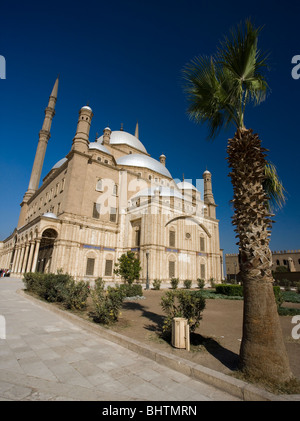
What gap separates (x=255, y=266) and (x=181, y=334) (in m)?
2.32

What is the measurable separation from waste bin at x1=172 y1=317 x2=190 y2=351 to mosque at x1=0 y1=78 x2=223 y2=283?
17.5 meters

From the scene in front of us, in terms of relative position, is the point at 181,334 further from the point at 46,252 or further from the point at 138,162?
the point at 138,162

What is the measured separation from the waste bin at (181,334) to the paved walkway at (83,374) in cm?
86

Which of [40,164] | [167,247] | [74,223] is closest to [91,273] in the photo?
[74,223]

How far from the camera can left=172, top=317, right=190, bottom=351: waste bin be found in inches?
183

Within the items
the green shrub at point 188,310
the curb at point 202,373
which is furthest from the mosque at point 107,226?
the curb at point 202,373

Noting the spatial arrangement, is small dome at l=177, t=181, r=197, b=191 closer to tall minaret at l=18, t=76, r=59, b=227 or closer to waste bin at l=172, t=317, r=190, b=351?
tall minaret at l=18, t=76, r=59, b=227

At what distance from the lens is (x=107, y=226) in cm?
2702

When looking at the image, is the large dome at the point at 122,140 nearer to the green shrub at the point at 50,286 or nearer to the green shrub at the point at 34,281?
the green shrub at the point at 34,281

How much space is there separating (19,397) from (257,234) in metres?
4.21

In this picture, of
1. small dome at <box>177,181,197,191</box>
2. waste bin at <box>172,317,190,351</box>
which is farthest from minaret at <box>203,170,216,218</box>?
waste bin at <box>172,317,190,351</box>

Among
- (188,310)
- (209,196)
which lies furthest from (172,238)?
(188,310)

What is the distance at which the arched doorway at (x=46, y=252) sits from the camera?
2429 centimetres

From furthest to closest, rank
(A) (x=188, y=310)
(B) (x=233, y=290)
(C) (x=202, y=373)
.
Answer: (B) (x=233, y=290) → (A) (x=188, y=310) → (C) (x=202, y=373)
